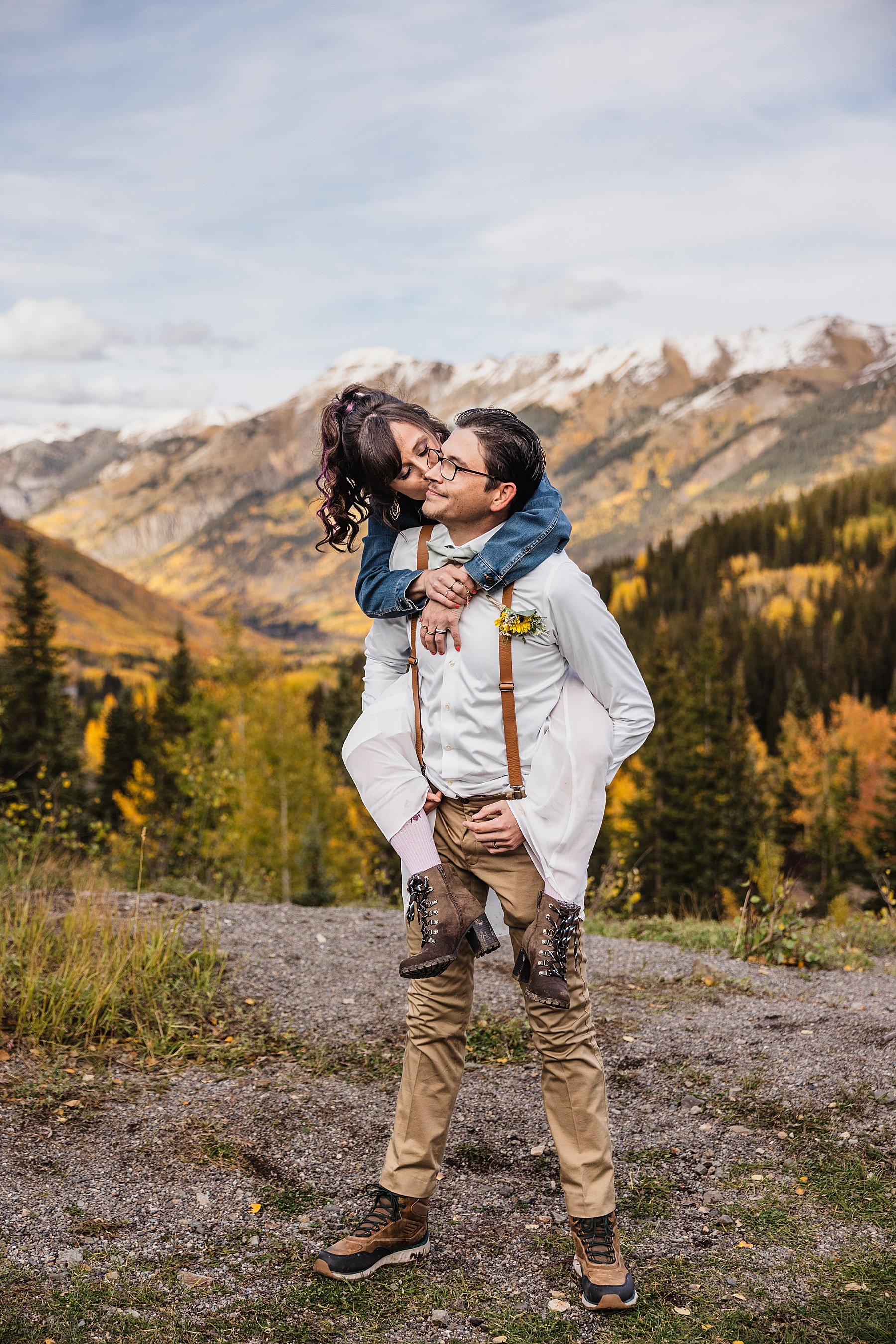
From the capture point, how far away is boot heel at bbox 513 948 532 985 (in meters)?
3.18

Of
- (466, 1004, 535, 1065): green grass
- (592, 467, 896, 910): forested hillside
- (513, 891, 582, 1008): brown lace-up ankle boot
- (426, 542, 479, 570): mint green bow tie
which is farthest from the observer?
(592, 467, 896, 910): forested hillside

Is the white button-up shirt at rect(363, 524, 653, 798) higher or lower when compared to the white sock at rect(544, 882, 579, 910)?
higher

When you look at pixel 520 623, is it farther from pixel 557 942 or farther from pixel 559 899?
pixel 557 942

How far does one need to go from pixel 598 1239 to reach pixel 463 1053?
2.32ft

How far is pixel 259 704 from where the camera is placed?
3059 cm

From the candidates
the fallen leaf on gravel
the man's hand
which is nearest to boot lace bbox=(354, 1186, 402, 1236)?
the fallen leaf on gravel

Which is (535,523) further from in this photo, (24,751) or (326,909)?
(24,751)

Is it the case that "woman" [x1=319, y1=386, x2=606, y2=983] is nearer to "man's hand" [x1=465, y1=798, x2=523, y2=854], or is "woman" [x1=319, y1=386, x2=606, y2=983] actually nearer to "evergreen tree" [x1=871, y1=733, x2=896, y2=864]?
"man's hand" [x1=465, y1=798, x2=523, y2=854]

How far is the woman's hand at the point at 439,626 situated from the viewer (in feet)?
10.6

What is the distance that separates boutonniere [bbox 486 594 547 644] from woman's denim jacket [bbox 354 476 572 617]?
93 mm

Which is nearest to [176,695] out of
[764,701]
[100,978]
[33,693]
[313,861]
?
[33,693]

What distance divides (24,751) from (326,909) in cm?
2306

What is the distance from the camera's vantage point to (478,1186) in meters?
4.10

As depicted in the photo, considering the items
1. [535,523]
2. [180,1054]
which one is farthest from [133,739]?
[535,523]
